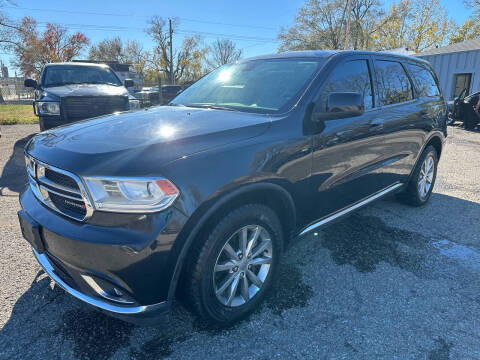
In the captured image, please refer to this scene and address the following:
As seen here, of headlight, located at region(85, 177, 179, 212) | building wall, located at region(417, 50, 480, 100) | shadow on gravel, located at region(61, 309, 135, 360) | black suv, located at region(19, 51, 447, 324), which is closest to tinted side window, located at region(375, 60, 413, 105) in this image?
black suv, located at region(19, 51, 447, 324)

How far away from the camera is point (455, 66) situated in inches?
773

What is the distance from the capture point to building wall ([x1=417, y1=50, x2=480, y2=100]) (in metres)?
18.5

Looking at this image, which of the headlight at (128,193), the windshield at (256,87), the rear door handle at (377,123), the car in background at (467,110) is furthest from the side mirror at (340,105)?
the car in background at (467,110)

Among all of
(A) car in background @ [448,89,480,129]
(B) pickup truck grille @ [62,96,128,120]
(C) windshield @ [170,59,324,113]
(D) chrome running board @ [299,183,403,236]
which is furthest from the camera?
(A) car in background @ [448,89,480,129]

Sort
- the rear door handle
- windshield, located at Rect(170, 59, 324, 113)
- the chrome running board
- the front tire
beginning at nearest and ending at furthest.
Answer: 1. the front tire
2. windshield, located at Rect(170, 59, 324, 113)
3. the chrome running board
4. the rear door handle

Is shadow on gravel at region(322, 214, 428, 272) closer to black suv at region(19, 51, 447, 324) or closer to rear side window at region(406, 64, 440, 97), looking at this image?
black suv at region(19, 51, 447, 324)

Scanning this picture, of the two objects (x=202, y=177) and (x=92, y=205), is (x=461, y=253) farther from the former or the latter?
(x=92, y=205)

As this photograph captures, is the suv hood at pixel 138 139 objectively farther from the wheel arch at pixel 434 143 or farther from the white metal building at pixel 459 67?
the white metal building at pixel 459 67

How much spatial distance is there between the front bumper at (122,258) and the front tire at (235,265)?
22 cm

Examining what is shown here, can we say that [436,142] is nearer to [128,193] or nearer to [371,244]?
[371,244]

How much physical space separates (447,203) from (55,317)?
4839 mm

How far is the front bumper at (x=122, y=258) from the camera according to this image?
1.62 meters

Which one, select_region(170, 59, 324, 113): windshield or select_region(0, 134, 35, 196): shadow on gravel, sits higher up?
select_region(170, 59, 324, 113): windshield

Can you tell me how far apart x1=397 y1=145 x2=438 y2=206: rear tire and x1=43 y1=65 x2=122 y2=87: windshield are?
6.62 meters
